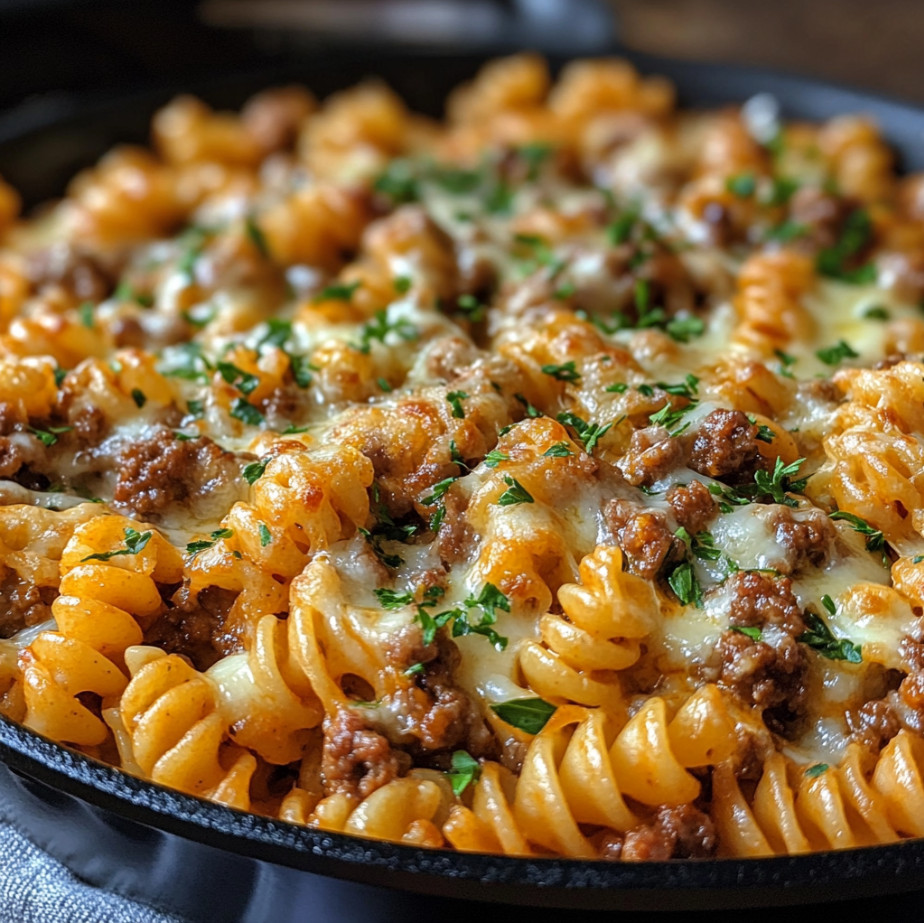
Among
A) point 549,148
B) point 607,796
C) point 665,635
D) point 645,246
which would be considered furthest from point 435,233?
point 607,796

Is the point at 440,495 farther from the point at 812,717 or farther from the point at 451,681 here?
the point at 812,717

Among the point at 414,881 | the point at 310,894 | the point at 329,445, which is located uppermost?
the point at 329,445

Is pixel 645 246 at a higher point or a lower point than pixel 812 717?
higher

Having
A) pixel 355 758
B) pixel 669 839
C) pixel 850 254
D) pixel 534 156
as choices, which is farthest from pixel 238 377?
pixel 850 254

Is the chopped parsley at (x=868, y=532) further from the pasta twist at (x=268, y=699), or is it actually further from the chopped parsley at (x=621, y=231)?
the chopped parsley at (x=621, y=231)

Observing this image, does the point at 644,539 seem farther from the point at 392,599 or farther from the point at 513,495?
the point at 392,599
